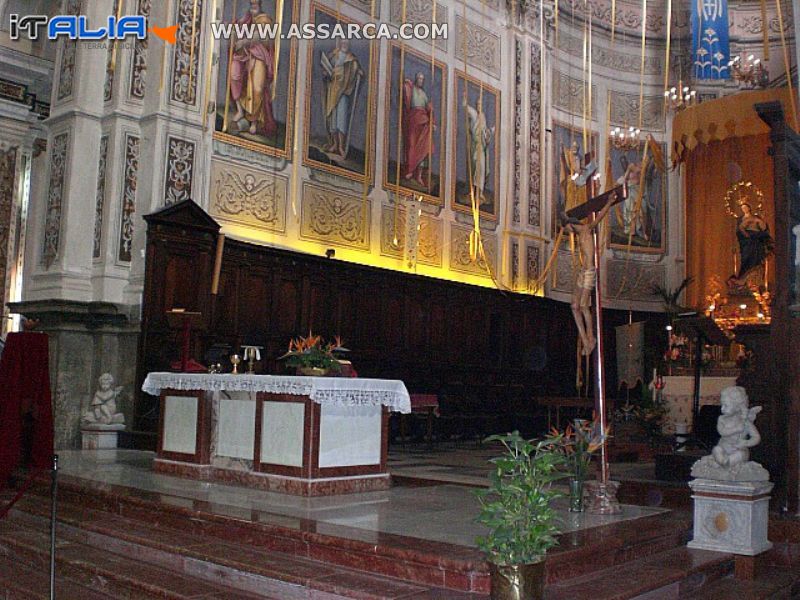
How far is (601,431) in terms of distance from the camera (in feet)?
21.3

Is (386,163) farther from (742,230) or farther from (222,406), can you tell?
(222,406)

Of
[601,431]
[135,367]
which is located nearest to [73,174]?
[135,367]

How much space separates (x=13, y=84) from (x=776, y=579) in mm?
12571

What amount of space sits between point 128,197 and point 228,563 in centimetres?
728

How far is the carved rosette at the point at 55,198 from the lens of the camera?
1139cm

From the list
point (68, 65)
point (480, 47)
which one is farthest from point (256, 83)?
point (480, 47)

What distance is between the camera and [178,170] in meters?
11.4

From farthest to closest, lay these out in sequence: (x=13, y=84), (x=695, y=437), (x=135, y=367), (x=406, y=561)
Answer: (x=13, y=84)
(x=135, y=367)
(x=695, y=437)
(x=406, y=561)

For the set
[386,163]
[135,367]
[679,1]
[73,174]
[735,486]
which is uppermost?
[679,1]

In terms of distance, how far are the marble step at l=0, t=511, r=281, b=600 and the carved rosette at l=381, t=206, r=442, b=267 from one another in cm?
908

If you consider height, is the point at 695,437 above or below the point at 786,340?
below

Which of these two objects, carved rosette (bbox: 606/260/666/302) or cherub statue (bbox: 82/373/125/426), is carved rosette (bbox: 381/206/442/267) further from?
cherub statue (bbox: 82/373/125/426)

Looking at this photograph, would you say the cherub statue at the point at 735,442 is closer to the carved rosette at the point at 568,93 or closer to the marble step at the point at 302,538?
the marble step at the point at 302,538

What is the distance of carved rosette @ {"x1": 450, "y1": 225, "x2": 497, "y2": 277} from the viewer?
52.8ft
